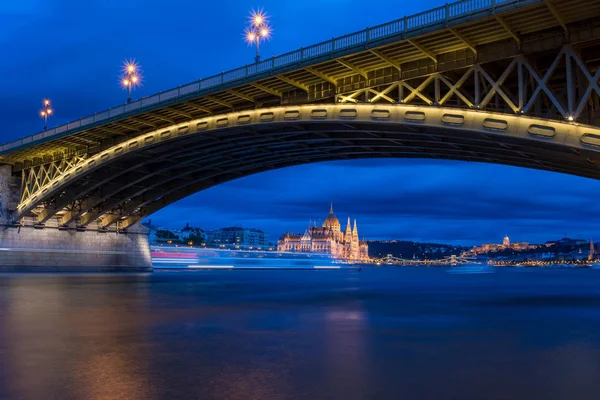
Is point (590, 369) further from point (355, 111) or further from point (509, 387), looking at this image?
point (355, 111)

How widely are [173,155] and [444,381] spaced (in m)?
39.3

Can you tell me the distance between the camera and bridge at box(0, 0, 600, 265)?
22.8 meters

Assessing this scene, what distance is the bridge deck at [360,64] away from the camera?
73.9 feet

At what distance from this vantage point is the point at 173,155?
45.8 m

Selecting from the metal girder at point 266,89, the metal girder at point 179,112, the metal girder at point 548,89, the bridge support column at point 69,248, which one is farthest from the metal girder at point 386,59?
the bridge support column at point 69,248

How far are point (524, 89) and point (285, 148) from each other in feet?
80.5

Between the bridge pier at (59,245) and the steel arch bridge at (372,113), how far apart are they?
1385mm

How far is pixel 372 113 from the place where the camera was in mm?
28250

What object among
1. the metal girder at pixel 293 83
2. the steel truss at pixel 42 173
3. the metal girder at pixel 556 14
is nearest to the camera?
the metal girder at pixel 556 14

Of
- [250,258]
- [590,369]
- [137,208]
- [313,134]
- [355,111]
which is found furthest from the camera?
[250,258]

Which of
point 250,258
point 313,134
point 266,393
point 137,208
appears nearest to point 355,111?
point 313,134

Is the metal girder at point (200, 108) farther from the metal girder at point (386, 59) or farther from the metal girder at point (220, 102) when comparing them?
the metal girder at point (386, 59)

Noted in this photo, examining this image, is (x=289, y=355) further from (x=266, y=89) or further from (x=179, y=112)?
(x=179, y=112)

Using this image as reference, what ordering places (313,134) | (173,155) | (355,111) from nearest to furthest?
(355,111), (313,134), (173,155)
